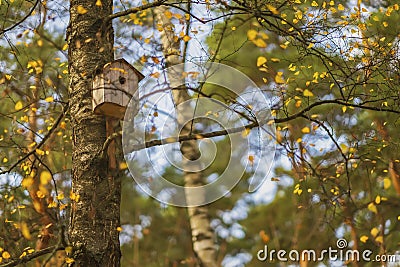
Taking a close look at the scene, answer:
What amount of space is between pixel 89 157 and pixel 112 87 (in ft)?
1.33

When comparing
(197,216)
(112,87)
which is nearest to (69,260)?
(112,87)

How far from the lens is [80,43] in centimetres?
319

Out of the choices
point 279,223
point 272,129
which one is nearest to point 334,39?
point 272,129

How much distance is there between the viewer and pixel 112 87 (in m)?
3.05

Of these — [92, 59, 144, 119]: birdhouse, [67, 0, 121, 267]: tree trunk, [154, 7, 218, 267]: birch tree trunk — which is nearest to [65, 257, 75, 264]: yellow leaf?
[67, 0, 121, 267]: tree trunk

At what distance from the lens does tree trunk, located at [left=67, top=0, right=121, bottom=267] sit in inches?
110

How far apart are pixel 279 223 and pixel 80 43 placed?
4805 millimetres

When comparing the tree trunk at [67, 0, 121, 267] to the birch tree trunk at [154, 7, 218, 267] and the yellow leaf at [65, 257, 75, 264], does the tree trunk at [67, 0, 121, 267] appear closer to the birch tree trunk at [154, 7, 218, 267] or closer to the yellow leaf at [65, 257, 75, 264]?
the yellow leaf at [65, 257, 75, 264]

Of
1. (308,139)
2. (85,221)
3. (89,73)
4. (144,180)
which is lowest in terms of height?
(85,221)

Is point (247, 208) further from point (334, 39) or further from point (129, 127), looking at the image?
point (129, 127)

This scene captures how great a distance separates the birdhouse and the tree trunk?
50mm

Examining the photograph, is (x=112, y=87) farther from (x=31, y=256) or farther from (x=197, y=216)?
(x=197, y=216)

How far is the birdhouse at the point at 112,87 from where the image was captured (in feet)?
9.84

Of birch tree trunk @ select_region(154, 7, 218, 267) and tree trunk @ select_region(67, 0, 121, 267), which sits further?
birch tree trunk @ select_region(154, 7, 218, 267)
